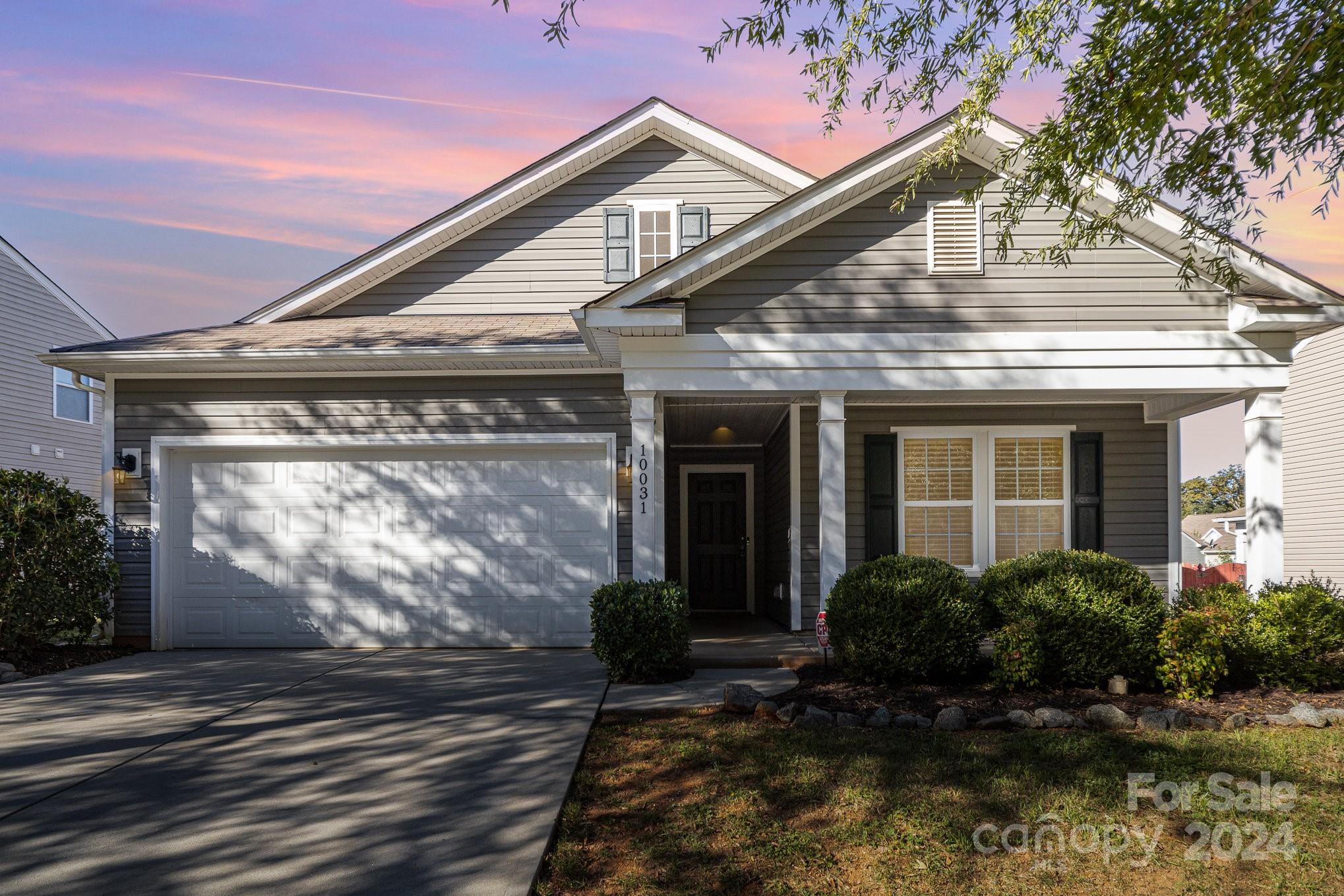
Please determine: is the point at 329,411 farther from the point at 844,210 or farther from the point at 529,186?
the point at 844,210

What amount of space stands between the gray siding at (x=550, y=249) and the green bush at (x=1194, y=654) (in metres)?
7.08

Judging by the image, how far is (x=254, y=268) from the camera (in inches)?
683

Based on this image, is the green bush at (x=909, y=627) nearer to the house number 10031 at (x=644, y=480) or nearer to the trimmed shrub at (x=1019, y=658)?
the trimmed shrub at (x=1019, y=658)

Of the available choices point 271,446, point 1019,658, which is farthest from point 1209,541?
point 271,446

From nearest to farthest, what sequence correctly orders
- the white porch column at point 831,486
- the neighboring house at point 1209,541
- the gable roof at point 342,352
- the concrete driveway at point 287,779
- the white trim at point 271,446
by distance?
the concrete driveway at point 287,779 → the white porch column at point 831,486 → the gable roof at point 342,352 → the white trim at point 271,446 → the neighboring house at point 1209,541

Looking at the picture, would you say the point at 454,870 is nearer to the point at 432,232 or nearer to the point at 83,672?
the point at 83,672

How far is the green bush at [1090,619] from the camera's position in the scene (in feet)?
22.1

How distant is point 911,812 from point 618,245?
8.67 m

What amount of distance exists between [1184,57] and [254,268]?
53.4 feet

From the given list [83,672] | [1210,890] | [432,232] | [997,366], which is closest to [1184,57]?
[997,366]

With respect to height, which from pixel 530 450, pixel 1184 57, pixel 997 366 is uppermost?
pixel 1184 57

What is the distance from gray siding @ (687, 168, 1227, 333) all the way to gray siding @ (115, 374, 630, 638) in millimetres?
2308

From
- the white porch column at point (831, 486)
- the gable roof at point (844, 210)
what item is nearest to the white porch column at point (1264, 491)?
the gable roof at point (844, 210)

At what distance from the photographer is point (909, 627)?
6.89 metres
